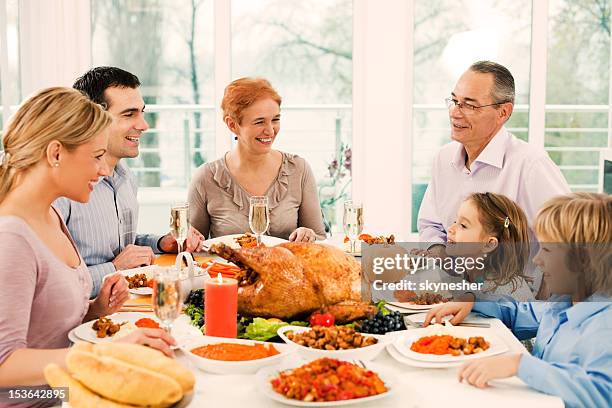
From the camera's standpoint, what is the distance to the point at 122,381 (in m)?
1.32

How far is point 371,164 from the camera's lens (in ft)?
17.1

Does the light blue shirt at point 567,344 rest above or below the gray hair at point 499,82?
below

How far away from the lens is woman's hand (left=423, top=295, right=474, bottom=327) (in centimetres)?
206

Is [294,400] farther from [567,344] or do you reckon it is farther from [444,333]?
[567,344]

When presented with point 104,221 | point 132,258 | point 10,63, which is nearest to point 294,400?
point 132,258

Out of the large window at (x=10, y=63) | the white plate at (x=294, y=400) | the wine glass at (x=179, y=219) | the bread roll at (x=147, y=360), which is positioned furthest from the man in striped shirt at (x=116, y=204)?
the large window at (x=10, y=63)

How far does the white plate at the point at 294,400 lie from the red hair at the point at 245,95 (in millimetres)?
2080

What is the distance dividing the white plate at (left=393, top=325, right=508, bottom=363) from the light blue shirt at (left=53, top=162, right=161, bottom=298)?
45.4 inches

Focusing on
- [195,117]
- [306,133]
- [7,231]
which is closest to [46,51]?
[195,117]

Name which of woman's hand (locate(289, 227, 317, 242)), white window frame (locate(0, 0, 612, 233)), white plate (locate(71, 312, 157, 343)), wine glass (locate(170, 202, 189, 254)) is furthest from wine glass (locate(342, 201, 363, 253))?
white window frame (locate(0, 0, 612, 233))

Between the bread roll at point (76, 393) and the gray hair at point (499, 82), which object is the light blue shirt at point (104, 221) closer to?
the bread roll at point (76, 393)

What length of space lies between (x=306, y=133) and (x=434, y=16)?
1.16 m

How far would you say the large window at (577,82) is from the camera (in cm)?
520

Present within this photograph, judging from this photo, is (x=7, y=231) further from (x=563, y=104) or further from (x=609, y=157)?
(x=563, y=104)
